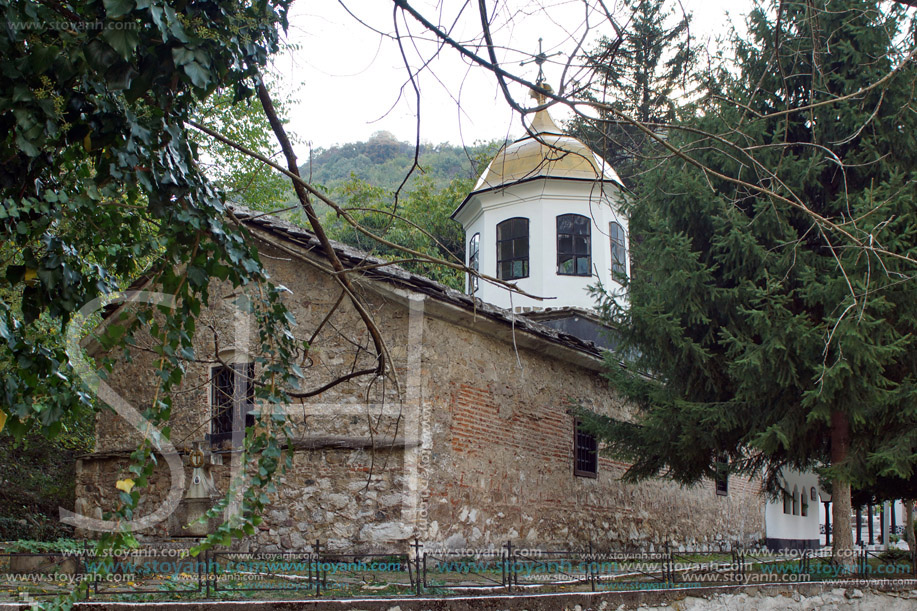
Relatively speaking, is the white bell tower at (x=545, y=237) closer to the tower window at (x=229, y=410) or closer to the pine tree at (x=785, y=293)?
the pine tree at (x=785, y=293)

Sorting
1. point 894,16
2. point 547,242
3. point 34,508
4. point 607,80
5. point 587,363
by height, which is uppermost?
point 894,16

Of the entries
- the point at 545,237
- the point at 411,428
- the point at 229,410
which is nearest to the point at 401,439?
the point at 411,428

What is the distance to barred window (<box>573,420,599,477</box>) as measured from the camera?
1266 cm

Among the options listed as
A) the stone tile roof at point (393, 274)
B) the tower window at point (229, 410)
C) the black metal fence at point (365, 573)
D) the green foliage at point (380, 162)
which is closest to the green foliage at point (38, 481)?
the tower window at point (229, 410)

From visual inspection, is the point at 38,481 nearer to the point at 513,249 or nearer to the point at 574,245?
the point at 513,249

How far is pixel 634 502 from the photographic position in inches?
A: 546

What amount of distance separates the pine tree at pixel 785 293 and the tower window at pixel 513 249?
548 cm

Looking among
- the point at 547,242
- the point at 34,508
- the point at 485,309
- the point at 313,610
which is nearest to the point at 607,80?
the point at 313,610

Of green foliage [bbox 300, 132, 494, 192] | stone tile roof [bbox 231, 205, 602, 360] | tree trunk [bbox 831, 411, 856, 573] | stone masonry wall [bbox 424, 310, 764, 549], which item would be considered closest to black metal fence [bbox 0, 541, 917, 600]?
tree trunk [bbox 831, 411, 856, 573]

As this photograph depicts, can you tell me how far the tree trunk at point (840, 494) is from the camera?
32.4 feet

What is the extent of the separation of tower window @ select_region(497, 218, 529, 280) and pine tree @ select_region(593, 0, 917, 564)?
18.0ft

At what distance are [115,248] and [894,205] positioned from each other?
8239mm

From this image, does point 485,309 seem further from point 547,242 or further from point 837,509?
point 547,242

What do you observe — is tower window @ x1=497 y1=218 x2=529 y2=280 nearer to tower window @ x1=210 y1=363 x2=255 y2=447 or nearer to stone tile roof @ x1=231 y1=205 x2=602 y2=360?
stone tile roof @ x1=231 y1=205 x2=602 y2=360
